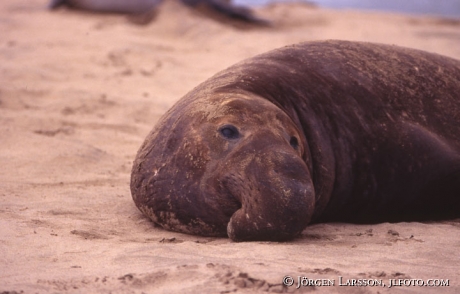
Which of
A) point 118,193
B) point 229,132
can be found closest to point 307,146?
point 229,132

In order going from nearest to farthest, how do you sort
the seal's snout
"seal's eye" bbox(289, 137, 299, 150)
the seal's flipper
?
the seal's snout
"seal's eye" bbox(289, 137, 299, 150)
the seal's flipper

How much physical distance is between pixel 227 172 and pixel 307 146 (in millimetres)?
595

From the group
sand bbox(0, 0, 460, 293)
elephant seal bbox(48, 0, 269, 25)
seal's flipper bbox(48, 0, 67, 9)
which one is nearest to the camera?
sand bbox(0, 0, 460, 293)

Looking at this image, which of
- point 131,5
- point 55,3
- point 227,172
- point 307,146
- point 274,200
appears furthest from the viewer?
point 131,5

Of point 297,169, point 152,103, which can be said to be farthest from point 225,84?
point 152,103

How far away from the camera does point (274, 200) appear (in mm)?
3129

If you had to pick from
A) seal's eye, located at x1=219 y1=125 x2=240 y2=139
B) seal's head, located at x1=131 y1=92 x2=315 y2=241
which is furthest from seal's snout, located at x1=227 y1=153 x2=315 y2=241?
seal's eye, located at x1=219 y1=125 x2=240 y2=139

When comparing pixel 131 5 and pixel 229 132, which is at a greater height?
pixel 229 132

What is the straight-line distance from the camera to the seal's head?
3.16m

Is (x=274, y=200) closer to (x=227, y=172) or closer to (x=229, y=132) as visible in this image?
(x=227, y=172)

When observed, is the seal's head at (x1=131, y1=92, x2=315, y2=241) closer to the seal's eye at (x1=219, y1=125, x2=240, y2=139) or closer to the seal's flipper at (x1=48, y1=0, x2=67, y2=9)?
the seal's eye at (x1=219, y1=125, x2=240, y2=139)

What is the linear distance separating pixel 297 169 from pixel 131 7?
1010cm

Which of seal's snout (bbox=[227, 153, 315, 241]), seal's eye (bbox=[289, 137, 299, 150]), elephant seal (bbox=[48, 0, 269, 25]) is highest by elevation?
seal's eye (bbox=[289, 137, 299, 150])

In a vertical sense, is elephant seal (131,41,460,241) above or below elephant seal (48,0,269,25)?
above
